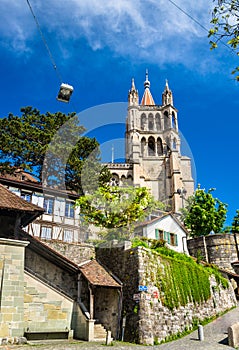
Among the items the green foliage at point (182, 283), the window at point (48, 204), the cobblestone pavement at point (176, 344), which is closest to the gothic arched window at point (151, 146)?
the window at point (48, 204)

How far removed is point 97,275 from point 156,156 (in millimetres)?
51503

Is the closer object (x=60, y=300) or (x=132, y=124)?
(x=60, y=300)

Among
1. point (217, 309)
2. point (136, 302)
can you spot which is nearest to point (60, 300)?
point (136, 302)

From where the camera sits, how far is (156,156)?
6681cm

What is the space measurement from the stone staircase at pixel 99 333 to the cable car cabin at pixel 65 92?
11.9 metres

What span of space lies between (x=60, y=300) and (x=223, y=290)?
42.9 feet

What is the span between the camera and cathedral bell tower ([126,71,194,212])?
198ft

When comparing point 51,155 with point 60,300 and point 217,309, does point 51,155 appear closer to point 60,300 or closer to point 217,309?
point 60,300

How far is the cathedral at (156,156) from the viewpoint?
2357 inches

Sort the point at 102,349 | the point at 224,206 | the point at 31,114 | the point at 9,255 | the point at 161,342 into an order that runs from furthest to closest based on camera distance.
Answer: the point at 224,206 → the point at 31,114 → the point at 161,342 → the point at 9,255 → the point at 102,349

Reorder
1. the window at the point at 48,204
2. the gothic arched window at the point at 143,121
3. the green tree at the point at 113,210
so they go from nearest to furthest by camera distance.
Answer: the green tree at the point at 113,210
the window at the point at 48,204
the gothic arched window at the point at 143,121

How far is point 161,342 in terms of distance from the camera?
48.3 feet

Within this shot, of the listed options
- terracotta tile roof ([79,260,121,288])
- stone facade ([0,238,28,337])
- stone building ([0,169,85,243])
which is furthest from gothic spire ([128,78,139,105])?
stone facade ([0,238,28,337])

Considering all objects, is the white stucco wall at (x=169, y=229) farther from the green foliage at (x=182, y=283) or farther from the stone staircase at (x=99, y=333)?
the stone staircase at (x=99, y=333)
